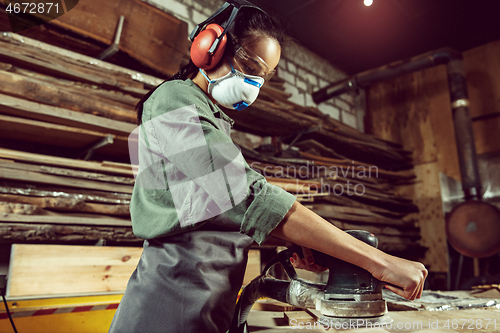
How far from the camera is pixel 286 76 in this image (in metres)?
5.85

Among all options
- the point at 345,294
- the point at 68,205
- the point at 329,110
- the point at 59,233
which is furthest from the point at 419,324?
the point at 329,110

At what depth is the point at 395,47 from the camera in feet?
21.0

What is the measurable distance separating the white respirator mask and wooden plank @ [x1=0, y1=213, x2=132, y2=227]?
6.33 ft

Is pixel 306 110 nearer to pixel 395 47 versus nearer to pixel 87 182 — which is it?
pixel 395 47

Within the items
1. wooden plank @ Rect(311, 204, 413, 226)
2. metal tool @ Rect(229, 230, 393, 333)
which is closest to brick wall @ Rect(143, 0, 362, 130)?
wooden plank @ Rect(311, 204, 413, 226)

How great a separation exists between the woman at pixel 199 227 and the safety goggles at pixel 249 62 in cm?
34

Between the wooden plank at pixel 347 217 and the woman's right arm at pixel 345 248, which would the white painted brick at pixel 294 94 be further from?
the woman's right arm at pixel 345 248

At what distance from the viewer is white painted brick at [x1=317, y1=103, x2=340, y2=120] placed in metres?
6.51

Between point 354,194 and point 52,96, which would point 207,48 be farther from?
point 354,194

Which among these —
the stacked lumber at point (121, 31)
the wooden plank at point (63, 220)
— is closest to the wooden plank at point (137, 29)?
the stacked lumber at point (121, 31)

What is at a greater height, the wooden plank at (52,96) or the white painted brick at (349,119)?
the white painted brick at (349,119)

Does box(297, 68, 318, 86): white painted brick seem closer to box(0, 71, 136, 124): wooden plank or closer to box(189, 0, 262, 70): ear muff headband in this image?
box(0, 71, 136, 124): wooden plank

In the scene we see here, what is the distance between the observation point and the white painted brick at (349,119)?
23.1 feet

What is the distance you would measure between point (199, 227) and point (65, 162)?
Answer: 233cm
